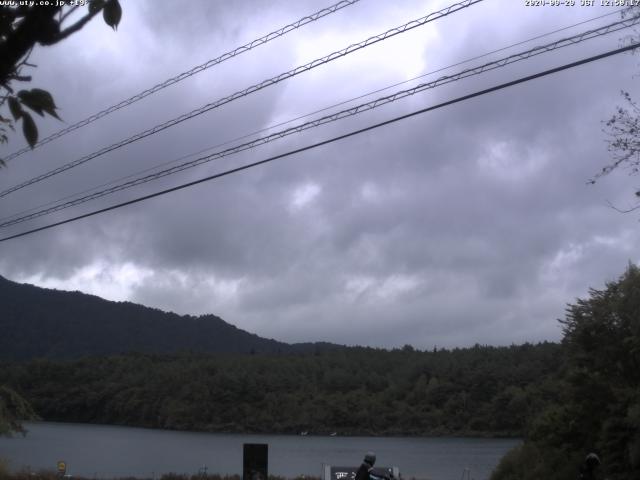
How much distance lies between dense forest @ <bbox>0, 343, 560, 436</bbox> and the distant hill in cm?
1580

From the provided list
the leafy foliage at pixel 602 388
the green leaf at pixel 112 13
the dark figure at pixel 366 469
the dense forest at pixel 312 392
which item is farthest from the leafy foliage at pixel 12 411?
the dense forest at pixel 312 392

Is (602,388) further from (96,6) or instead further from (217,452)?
(217,452)

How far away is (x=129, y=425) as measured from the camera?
8906 cm

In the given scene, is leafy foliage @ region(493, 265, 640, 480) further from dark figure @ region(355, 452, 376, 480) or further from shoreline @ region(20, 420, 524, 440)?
shoreline @ region(20, 420, 524, 440)

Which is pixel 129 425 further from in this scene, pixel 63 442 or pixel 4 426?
pixel 4 426

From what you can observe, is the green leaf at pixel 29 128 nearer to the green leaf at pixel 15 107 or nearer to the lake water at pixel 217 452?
the green leaf at pixel 15 107

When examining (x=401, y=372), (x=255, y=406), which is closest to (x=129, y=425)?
(x=255, y=406)

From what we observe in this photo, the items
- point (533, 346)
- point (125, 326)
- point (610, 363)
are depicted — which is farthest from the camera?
point (125, 326)

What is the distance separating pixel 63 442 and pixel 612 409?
53.9 meters

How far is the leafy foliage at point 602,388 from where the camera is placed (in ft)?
62.0

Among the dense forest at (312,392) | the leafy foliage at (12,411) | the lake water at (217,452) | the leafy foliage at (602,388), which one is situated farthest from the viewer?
the dense forest at (312,392)

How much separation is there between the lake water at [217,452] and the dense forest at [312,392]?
2880 mm

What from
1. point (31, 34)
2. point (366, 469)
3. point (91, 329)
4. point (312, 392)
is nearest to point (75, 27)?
point (31, 34)

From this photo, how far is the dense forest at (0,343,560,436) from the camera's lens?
225 feet
